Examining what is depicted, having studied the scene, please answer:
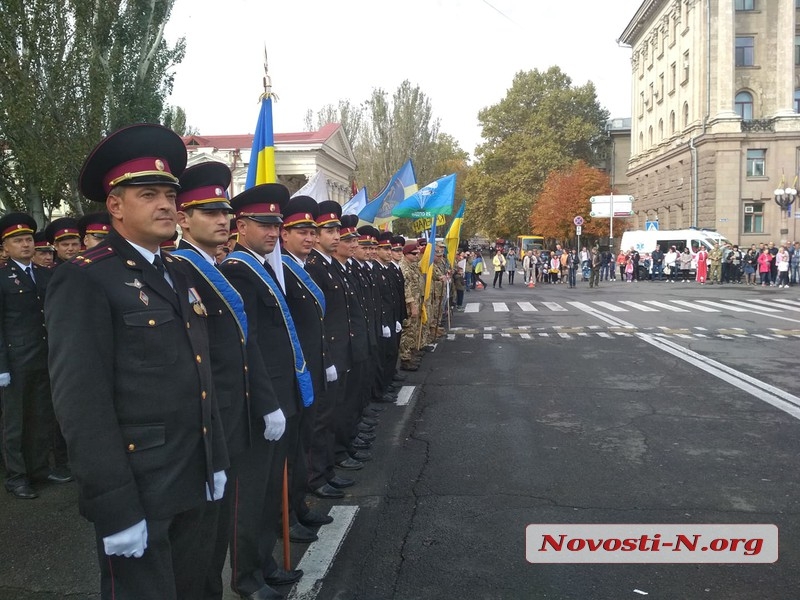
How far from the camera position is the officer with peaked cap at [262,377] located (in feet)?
12.1

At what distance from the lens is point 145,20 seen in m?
16.4

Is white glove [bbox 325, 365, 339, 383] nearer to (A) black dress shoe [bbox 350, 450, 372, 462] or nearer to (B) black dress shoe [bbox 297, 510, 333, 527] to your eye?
(B) black dress shoe [bbox 297, 510, 333, 527]

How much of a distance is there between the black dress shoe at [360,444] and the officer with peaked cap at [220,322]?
311cm

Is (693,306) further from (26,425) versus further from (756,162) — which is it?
(756,162)

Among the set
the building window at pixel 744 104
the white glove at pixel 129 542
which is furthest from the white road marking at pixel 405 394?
the building window at pixel 744 104

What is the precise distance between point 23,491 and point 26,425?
0.53m

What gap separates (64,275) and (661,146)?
57.7 m

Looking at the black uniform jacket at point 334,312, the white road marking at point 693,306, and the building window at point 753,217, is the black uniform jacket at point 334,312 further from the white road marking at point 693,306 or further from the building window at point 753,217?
the building window at point 753,217

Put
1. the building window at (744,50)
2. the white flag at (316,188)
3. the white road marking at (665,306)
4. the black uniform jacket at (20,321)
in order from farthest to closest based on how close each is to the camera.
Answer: the building window at (744,50) < the white road marking at (665,306) < the white flag at (316,188) < the black uniform jacket at (20,321)

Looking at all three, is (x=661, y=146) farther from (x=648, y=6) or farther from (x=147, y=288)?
(x=147, y=288)

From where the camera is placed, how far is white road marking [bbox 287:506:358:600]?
3914 millimetres

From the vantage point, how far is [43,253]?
6328 millimetres

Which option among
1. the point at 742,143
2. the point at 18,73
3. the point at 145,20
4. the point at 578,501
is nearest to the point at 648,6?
the point at 742,143

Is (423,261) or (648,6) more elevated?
(648,6)
